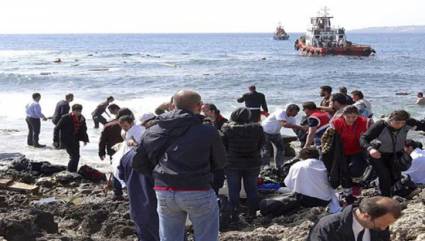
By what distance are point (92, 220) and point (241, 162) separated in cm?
176

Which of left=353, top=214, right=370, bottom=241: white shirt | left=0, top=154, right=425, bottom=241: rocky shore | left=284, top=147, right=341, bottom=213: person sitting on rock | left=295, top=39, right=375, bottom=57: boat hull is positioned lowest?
left=295, top=39, right=375, bottom=57: boat hull

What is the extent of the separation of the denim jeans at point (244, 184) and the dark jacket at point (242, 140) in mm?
90

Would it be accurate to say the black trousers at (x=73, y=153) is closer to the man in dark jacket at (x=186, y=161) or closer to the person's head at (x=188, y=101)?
the man in dark jacket at (x=186, y=161)

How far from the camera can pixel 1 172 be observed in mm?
10102

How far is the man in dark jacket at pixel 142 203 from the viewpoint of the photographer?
16.8 feet

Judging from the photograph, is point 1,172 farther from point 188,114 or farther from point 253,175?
point 188,114

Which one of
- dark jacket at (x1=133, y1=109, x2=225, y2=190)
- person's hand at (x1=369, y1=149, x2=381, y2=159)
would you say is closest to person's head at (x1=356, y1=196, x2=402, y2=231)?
dark jacket at (x1=133, y1=109, x2=225, y2=190)

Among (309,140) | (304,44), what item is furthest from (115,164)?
(304,44)

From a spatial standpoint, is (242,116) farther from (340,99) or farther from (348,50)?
(348,50)

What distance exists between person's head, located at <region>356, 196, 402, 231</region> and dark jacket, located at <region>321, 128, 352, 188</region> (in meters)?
3.20

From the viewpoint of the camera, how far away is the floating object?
5788cm

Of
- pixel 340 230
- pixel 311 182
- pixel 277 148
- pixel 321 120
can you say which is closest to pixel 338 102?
pixel 321 120

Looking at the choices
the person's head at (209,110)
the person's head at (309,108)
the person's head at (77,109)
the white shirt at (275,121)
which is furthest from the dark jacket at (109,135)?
the person's head at (309,108)

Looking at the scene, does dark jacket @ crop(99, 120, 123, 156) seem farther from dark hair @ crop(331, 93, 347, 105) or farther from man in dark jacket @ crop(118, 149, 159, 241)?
man in dark jacket @ crop(118, 149, 159, 241)
